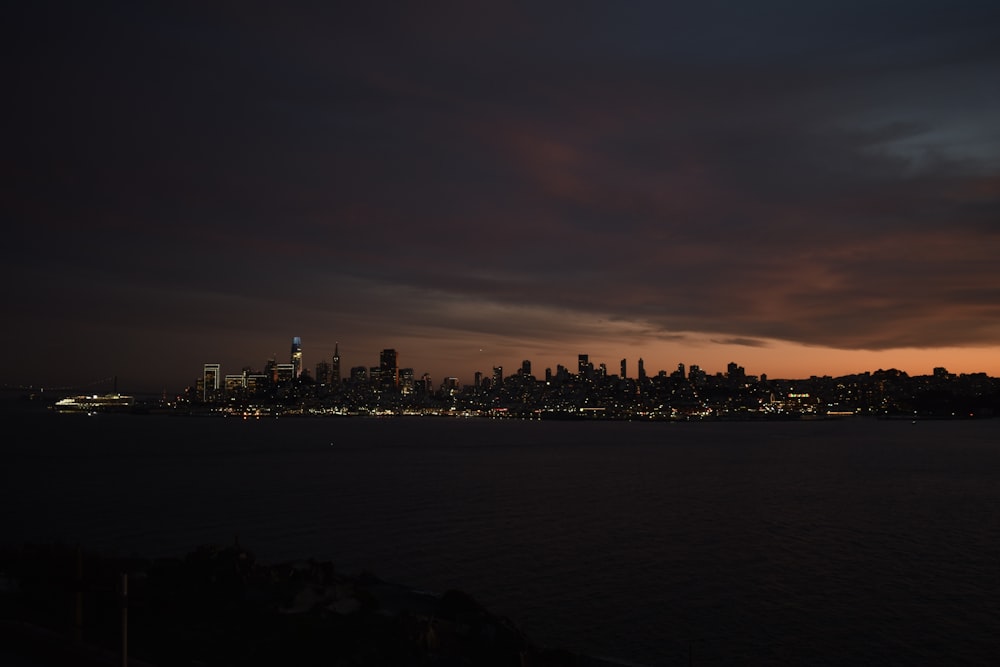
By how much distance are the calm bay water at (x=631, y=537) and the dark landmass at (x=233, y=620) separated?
6.99 meters

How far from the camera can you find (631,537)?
42.0m

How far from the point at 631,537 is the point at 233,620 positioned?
97.0ft

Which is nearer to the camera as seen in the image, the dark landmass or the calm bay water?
the dark landmass

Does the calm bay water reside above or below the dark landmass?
below

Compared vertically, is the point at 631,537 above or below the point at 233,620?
below

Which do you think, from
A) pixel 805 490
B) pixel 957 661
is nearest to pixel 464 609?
pixel 957 661

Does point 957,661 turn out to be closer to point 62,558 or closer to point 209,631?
point 209,631

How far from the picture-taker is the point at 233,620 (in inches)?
653

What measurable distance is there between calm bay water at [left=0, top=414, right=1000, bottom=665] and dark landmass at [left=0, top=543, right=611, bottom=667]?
22.9ft

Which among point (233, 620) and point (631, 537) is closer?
point (233, 620)

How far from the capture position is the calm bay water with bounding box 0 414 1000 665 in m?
25.2

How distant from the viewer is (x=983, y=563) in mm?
36312

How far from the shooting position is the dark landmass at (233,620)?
13.4 m

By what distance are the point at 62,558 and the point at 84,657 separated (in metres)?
12.6
